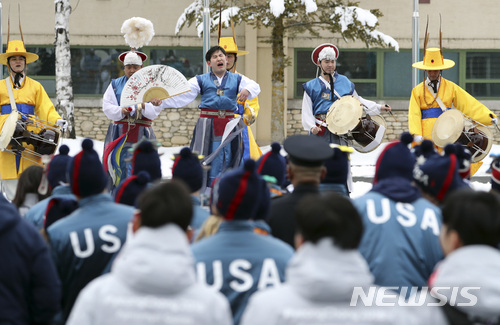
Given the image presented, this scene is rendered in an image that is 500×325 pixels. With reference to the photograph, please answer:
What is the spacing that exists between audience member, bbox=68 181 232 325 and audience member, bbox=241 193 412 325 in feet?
0.49

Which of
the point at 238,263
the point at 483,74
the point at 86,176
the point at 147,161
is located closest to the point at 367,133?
the point at 147,161

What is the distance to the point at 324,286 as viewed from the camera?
2373mm

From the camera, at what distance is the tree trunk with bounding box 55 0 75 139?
1842 cm

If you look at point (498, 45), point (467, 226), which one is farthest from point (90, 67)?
point (467, 226)

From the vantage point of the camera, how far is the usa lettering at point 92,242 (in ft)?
12.2

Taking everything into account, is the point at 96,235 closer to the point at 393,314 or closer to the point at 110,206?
the point at 110,206

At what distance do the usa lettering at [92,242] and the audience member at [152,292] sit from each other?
1181 mm

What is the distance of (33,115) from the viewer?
9.48m

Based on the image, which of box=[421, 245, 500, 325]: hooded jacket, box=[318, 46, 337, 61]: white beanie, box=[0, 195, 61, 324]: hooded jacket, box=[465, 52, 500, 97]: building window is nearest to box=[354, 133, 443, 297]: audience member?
box=[421, 245, 500, 325]: hooded jacket

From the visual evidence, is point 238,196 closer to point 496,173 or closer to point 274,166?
point 274,166

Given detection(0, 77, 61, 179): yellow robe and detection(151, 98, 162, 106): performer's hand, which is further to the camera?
detection(0, 77, 61, 179): yellow robe

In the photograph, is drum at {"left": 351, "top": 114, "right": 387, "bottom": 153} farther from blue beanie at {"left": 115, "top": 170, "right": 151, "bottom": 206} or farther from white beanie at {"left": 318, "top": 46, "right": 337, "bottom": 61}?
blue beanie at {"left": 115, "top": 170, "right": 151, "bottom": 206}

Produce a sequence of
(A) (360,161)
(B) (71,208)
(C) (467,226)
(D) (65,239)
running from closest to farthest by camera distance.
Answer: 1. (C) (467,226)
2. (D) (65,239)
3. (B) (71,208)
4. (A) (360,161)

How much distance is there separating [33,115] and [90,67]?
1078 cm
